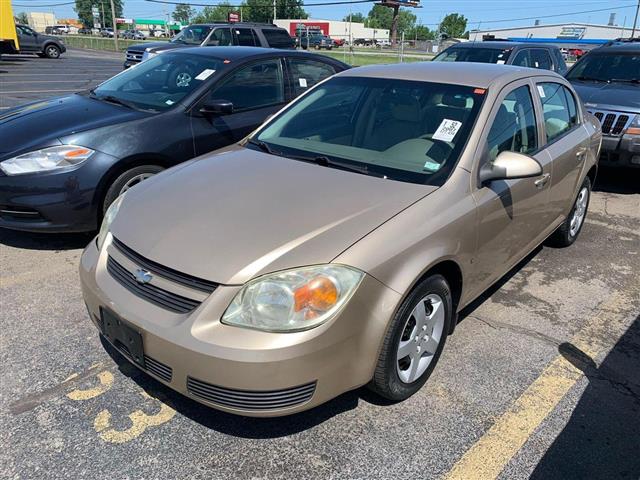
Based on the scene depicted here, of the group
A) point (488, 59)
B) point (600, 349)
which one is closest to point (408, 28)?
point (488, 59)

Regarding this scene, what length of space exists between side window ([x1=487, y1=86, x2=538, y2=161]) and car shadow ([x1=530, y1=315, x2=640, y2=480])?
1307 mm

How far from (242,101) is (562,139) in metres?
2.89

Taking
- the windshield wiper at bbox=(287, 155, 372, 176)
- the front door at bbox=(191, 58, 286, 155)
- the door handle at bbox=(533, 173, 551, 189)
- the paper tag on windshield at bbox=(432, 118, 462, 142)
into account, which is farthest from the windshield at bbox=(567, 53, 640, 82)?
the windshield wiper at bbox=(287, 155, 372, 176)

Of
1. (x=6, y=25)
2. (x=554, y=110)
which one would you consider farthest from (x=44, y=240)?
(x=6, y=25)

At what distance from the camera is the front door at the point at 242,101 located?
4711 mm

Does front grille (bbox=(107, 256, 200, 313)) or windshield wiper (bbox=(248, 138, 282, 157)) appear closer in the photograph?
front grille (bbox=(107, 256, 200, 313))

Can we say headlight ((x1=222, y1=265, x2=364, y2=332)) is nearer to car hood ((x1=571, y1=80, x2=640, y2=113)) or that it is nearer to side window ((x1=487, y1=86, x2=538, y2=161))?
side window ((x1=487, y1=86, x2=538, y2=161))

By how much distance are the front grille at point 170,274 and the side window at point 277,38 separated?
541 inches

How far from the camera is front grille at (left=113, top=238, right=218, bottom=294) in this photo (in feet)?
7.07

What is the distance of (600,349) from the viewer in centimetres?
323

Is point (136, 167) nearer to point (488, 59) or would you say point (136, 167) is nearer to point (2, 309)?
point (2, 309)

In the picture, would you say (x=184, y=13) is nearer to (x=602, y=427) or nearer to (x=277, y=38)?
(x=277, y=38)

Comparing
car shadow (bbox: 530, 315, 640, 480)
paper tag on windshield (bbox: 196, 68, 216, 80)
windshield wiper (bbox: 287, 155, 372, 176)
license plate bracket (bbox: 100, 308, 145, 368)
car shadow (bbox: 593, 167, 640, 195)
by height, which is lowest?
car shadow (bbox: 593, 167, 640, 195)

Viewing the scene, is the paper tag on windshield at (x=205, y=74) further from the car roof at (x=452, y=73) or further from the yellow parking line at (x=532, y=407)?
the yellow parking line at (x=532, y=407)
